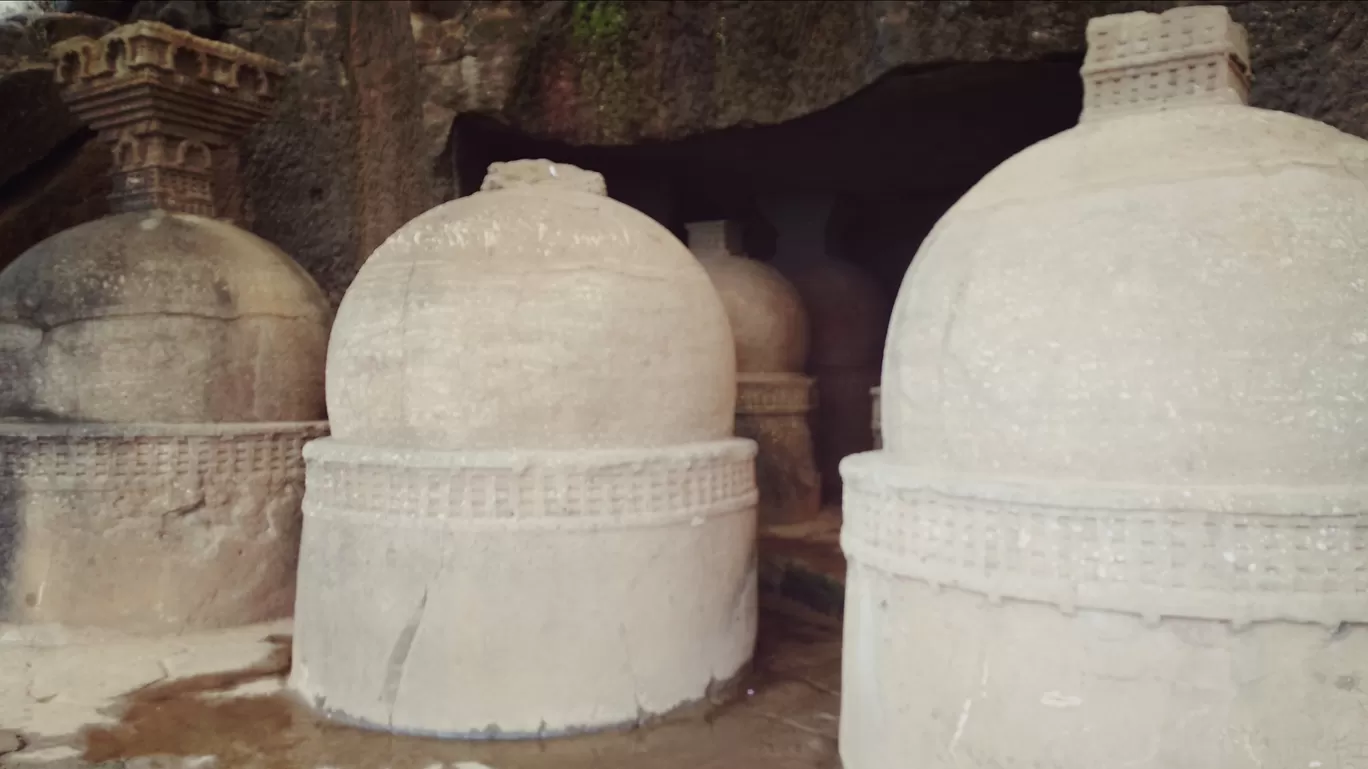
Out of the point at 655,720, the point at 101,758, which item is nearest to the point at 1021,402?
the point at 655,720

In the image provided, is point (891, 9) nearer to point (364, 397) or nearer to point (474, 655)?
point (364, 397)

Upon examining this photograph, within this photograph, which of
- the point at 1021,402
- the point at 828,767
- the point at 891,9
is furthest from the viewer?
the point at 891,9

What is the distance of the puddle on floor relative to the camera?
3.13 m

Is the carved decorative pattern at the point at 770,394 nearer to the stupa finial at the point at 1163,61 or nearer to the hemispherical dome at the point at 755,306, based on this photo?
the hemispherical dome at the point at 755,306

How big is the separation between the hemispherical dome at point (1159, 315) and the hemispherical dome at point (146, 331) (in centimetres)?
333

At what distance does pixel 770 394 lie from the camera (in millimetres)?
6727

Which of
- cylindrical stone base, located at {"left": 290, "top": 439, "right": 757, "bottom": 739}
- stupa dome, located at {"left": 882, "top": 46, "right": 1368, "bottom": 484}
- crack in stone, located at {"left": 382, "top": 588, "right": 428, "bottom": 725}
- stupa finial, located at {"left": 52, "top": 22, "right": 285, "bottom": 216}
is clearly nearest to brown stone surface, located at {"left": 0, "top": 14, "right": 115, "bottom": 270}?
stupa finial, located at {"left": 52, "top": 22, "right": 285, "bottom": 216}

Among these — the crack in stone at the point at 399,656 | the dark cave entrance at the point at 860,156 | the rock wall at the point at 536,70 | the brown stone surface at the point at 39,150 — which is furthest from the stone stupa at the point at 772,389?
the brown stone surface at the point at 39,150

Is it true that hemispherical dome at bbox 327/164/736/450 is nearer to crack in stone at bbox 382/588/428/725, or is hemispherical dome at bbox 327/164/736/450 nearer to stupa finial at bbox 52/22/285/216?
crack in stone at bbox 382/588/428/725

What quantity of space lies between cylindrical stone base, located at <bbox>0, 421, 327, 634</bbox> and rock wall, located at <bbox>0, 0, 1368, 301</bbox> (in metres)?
2.45

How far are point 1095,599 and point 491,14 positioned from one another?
16.9 ft

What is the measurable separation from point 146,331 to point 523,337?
2.28 meters

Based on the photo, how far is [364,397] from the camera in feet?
11.5

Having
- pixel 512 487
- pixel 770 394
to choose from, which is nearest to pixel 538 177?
pixel 512 487
